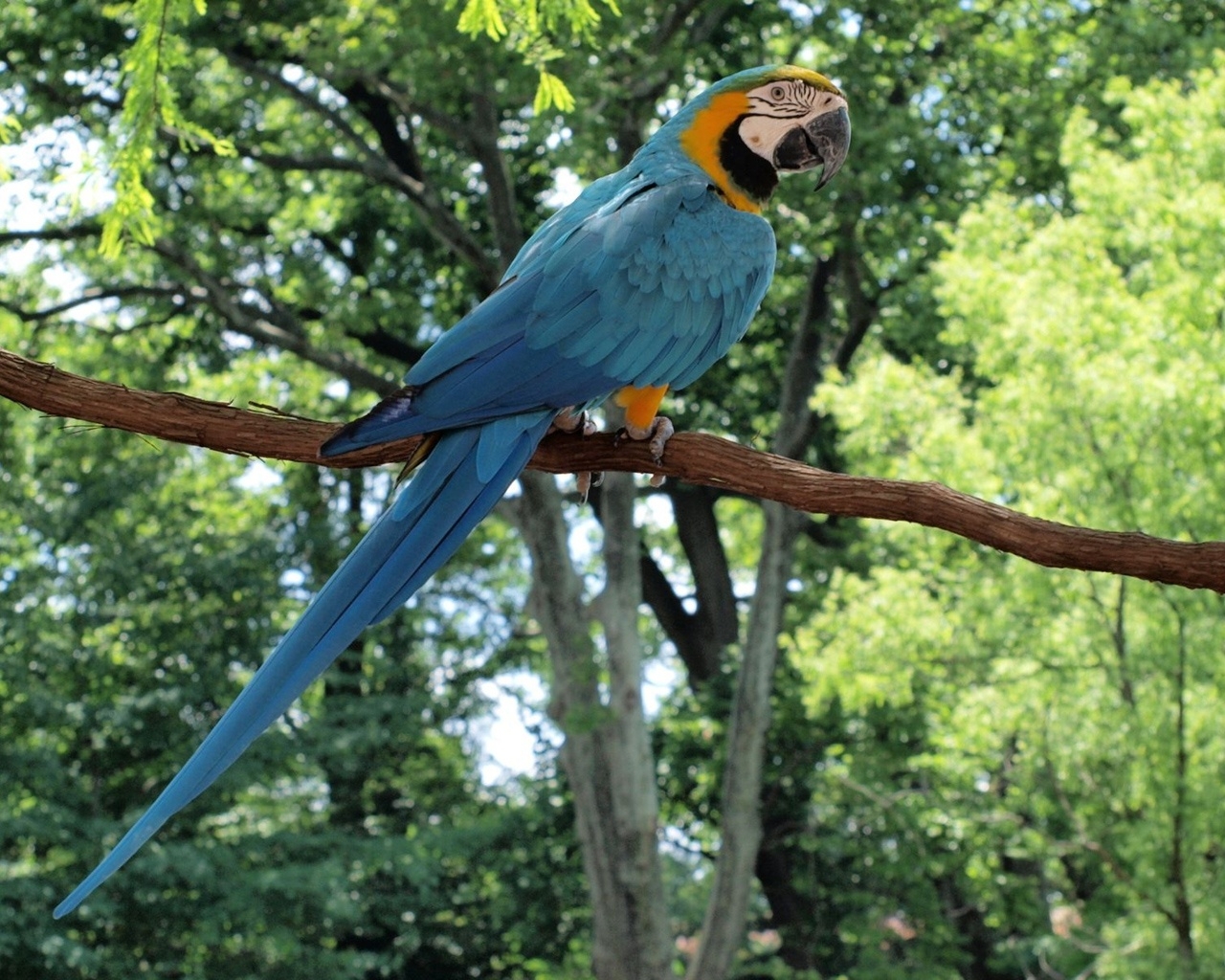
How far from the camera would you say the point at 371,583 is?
259 centimetres

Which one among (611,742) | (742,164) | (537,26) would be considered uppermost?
(611,742)

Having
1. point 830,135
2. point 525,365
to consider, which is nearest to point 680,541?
point 830,135

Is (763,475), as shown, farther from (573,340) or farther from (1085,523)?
(1085,523)

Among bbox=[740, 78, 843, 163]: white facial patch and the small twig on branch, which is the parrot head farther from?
the small twig on branch

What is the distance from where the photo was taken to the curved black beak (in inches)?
148

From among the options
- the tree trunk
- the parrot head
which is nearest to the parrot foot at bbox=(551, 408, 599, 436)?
the parrot head

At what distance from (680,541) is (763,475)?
39.4 ft

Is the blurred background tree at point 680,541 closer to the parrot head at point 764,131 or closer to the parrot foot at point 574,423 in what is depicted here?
the parrot head at point 764,131

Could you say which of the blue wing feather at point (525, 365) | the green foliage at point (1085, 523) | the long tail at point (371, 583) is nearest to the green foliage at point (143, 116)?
the blue wing feather at point (525, 365)

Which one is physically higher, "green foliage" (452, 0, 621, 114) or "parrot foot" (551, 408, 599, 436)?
"green foliage" (452, 0, 621, 114)

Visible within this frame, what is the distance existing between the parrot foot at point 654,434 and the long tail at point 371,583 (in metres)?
0.28

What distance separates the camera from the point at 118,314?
596 inches

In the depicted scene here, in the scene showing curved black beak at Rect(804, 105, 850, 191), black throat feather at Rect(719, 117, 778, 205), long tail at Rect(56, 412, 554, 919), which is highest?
curved black beak at Rect(804, 105, 850, 191)

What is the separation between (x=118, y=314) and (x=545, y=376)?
13170mm
